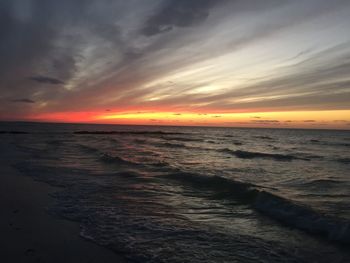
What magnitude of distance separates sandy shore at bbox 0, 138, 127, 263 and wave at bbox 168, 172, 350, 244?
5224 millimetres

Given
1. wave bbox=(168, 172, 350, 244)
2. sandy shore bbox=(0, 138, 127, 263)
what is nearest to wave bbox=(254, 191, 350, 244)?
wave bbox=(168, 172, 350, 244)

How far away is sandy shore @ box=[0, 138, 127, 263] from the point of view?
5.80 m

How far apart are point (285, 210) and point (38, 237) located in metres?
7.16

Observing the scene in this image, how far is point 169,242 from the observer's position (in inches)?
274

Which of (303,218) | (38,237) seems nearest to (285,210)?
(303,218)

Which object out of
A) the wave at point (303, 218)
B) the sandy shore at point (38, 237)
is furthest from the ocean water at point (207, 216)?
the sandy shore at point (38, 237)

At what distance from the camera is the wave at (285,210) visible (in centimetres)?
793

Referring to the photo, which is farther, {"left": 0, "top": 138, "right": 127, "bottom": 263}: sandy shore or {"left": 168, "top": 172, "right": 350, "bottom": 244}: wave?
{"left": 168, "top": 172, "right": 350, "bottom": 244}: wave

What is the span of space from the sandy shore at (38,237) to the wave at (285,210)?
5224mm

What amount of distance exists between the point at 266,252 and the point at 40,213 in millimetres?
6155

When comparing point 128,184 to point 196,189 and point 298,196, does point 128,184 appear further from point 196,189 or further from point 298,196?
point 298,196

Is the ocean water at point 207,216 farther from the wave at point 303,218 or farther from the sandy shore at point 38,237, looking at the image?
the sandy shore at point 38,237

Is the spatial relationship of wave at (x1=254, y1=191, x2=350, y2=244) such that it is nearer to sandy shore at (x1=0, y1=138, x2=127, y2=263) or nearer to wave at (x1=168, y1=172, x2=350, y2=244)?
wave at (x1=168, y1=172, x2=350, y2=244)

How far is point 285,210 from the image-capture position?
991 centimetres
